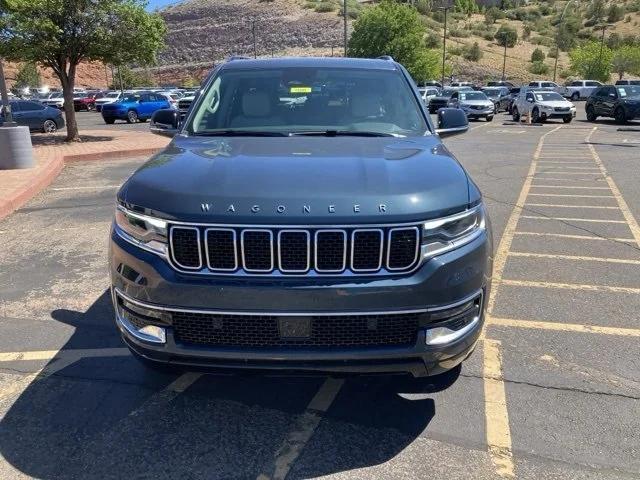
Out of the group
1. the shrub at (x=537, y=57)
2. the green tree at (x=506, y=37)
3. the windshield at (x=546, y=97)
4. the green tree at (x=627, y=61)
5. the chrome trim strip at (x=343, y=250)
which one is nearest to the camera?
the chrome trim strip at (x=343, y=250)

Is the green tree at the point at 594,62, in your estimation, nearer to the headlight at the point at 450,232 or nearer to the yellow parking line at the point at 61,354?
the headlight at the point at 450,232

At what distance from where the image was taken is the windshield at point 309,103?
4066mm

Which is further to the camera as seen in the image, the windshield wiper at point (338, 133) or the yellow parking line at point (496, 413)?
the windshield wiper at point (338, 133)

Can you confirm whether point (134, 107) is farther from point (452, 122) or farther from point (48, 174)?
point (452, 122)

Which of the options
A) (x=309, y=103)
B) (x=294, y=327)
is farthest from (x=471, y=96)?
(x=294, y=327)

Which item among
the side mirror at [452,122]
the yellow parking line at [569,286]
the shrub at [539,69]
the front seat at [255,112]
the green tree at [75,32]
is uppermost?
the green tree at [75,32]

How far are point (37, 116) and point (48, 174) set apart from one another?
13407mm

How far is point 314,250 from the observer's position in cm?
264

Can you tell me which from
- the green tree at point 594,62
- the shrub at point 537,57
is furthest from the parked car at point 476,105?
the shrub at point 537,57

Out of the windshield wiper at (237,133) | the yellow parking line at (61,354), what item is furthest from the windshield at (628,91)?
the yellow parking line at (61,354)

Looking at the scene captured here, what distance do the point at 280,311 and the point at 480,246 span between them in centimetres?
103

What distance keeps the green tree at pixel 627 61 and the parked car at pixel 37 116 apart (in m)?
64.6

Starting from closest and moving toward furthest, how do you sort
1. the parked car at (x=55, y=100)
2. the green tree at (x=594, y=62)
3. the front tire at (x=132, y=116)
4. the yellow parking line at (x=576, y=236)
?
1. the yellow parking line at (x=576, y=236)
2. the front tire at (x=132, y=116)
3. the parked car at (x=55, y=100)
4. the green tree at (x=594, y=62)

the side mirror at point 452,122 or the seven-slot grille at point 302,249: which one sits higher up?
the side mirror at point 452,122
